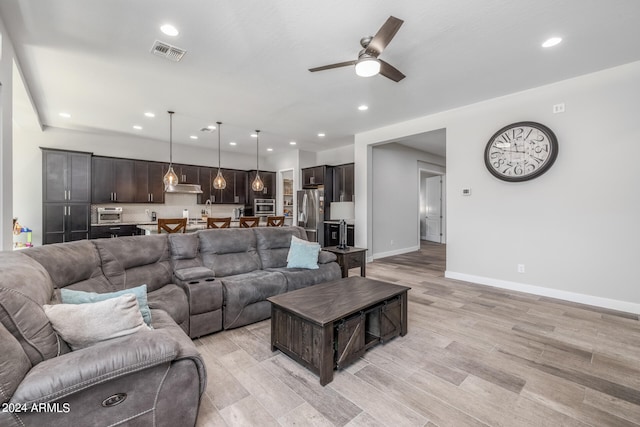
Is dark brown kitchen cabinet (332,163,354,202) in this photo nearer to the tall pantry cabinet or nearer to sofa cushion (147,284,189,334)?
sofa cushion (147,284,189,334)

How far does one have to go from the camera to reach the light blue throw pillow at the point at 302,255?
3564 millimetres

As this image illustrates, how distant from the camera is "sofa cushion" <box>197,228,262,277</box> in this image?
127 inches

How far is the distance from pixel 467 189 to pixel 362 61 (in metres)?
3.13

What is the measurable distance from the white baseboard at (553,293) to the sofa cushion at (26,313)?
496 cm

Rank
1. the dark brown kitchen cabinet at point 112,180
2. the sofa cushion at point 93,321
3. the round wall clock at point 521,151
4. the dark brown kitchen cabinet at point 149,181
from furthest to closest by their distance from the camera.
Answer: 1. the dark brown kitchen cabinet at point 149,181
2. the dark brown kitchen cabinet at point 112,180
3. the round wall clock at point 521,151
4. the sofa cushion at point 93,321

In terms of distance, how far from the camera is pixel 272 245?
376 centimetres

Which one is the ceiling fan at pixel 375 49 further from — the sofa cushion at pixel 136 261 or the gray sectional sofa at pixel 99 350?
the sofa cushion at pixel 136 261

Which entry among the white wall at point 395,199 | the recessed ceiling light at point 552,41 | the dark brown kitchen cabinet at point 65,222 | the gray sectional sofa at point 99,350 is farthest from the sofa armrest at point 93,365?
the dark brown kitchen cabinet at point 65,222

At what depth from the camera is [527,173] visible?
393 cm

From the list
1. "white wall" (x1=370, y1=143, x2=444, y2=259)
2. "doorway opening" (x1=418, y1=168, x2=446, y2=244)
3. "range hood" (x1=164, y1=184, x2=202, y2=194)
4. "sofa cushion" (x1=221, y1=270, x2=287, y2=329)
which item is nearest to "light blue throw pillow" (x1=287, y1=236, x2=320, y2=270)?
"sofa cushion" (x1=221, y1=270, x2=287, y2=329)

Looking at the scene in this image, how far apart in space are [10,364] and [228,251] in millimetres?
2339

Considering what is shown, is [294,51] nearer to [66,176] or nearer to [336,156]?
[336,156]

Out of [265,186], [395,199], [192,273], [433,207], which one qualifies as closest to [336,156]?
[395,199]

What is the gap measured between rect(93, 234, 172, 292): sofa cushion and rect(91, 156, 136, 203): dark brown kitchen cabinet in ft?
13.9
